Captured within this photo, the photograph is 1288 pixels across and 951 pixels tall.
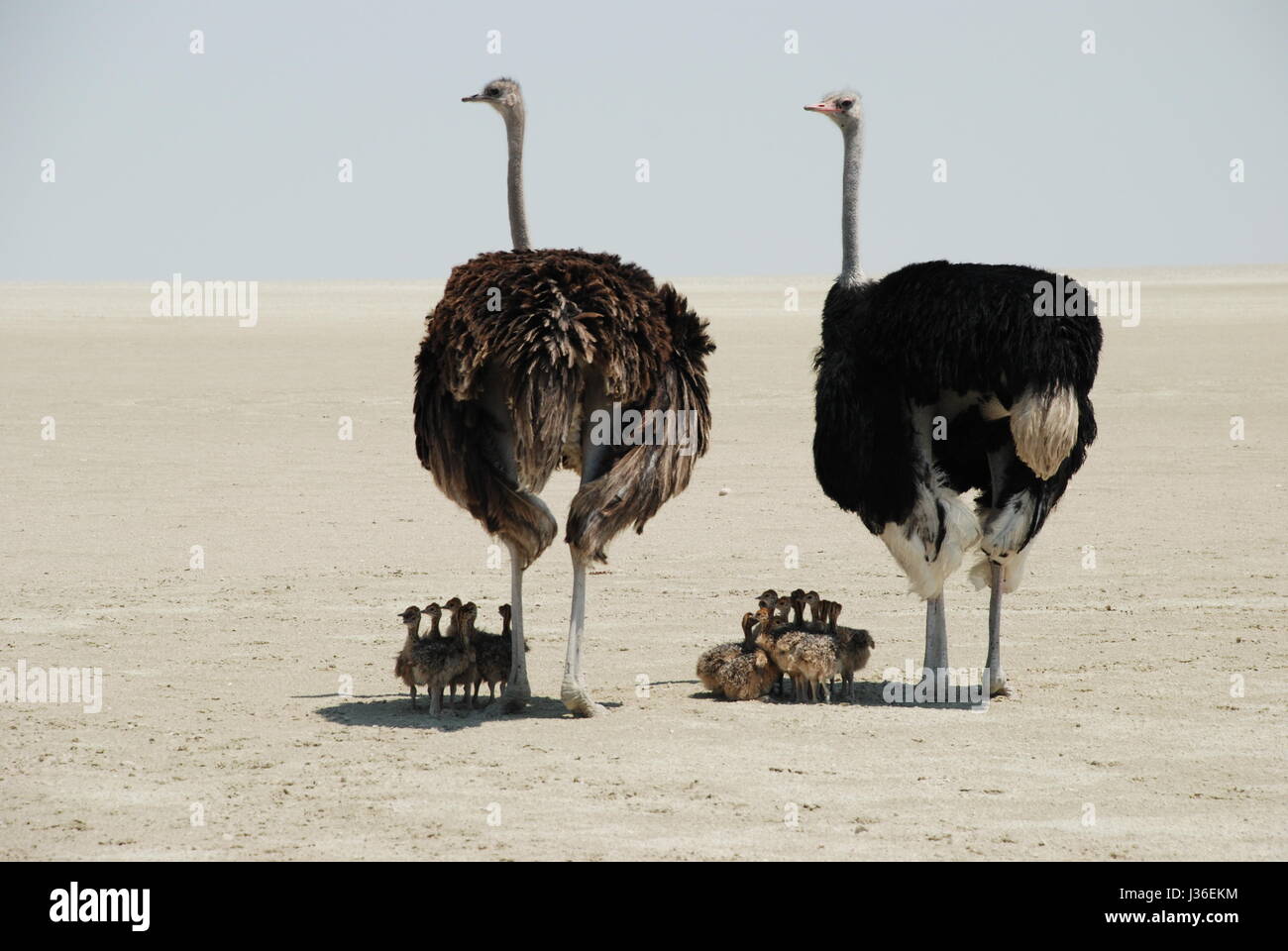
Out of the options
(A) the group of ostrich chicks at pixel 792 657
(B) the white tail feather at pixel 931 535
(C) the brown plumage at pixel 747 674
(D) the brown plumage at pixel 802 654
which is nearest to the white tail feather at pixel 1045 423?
(B) the white tail feather at pixel 931 535

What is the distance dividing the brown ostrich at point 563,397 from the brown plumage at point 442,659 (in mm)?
282

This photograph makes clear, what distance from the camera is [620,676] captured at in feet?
34.1

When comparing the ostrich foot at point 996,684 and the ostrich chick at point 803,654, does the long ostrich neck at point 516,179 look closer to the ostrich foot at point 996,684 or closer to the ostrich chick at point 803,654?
the ostrich chick at point 803,654

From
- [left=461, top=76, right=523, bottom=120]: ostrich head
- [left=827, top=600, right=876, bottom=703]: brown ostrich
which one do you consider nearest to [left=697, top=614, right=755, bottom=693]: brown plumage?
[left=827, top=600, right=876, bottom=703]: brown ostrich

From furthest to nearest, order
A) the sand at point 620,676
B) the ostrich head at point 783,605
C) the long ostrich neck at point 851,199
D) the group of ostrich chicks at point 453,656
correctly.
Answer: the long ostrich neck at point 851,199 < the ostrich head at point 783,605 < the group of ostrich chicks at point 453,656 < the sand at point 620,676

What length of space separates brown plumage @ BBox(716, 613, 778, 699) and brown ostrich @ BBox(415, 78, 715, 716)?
0.83m

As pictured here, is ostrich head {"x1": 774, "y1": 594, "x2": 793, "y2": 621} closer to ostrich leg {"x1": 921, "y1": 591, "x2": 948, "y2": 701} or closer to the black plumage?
the black plumage

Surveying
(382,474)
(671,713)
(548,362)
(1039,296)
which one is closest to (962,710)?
(671,713)

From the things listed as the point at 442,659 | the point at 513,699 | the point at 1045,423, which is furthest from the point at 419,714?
the point at 1045,423

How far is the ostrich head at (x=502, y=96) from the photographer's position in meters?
10.5

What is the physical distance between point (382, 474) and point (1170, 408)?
515 inches

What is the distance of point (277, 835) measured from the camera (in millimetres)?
7168

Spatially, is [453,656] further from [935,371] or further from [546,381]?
[935,371]

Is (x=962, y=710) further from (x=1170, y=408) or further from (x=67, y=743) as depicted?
(x=1170, y=408)
